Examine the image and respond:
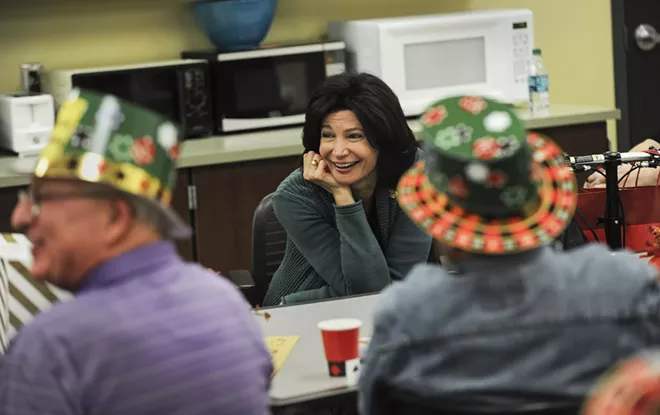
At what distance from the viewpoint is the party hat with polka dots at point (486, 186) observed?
1565 mm

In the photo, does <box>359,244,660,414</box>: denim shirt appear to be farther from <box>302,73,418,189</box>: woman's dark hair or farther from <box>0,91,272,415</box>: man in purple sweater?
<box>302,73,418,189</box>: woman's dark hair

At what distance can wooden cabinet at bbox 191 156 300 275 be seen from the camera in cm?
409

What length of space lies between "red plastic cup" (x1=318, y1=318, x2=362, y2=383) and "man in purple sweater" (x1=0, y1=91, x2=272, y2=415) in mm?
439

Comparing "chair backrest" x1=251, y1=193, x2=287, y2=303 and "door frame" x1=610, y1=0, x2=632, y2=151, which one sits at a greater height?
"door frame" x1=610, y1=0, x2=632, y2=151

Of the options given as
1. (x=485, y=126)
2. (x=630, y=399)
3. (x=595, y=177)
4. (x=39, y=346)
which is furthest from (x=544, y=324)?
(x=595, y=177)

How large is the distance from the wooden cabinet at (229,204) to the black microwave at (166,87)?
26cm

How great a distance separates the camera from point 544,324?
1.56 meters

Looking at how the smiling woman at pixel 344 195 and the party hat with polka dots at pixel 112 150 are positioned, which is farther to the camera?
the smiling woman at pixel 344 195

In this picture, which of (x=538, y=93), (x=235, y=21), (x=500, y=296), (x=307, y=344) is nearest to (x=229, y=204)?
(x=235, y=21)

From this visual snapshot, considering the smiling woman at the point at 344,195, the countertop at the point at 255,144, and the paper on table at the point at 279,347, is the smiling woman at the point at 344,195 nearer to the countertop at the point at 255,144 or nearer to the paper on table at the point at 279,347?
the paper on table at the point at 279,347

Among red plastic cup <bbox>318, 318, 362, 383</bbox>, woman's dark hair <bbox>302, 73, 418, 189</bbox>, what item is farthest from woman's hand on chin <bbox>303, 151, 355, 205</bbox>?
red plastic cup <bbox>318, 318, 362, 383</bbox>

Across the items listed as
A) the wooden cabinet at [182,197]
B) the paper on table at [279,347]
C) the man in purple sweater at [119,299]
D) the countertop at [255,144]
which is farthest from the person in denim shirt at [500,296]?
Answer: the wooden cabinet at [182,197]

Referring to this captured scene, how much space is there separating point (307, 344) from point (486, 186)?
798 mm

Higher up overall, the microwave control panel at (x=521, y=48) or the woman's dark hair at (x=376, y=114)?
the microwave control panel at (x=521, y=48)
